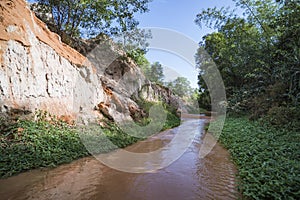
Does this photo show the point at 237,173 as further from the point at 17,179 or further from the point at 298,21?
the point at 298,21

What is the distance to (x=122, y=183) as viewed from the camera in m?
2.88

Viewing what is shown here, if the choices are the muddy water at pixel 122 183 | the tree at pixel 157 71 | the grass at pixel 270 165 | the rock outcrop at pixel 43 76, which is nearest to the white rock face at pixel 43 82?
the rock outcrop at pixel 43 76

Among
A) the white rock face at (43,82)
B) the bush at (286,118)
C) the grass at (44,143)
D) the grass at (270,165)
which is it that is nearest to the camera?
the grass at (270,165)

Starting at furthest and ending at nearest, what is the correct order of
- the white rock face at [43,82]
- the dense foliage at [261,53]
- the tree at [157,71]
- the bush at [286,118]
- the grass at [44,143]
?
the tree at [157,71] < the dense foliage at [261,53] < the bush at [286,118] < the white rock face at [43,82] < the grass at [44,143]

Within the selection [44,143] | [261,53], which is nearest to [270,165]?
[44,143]

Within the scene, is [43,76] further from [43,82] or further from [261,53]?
[261,53]

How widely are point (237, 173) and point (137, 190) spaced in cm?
199

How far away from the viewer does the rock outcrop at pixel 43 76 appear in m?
4.30

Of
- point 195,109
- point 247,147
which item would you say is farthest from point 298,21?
point 195,109

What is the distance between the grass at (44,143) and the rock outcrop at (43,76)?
0.55m

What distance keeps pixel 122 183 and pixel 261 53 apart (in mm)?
10612

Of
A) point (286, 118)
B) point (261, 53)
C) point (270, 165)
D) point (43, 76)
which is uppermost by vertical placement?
point (261, 53)

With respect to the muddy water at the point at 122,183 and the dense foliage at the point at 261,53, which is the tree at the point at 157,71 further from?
the muddy water at the point at 122,183

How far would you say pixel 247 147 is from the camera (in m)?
4.20
